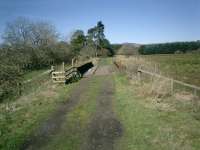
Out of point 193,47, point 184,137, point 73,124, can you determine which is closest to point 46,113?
point 73,124

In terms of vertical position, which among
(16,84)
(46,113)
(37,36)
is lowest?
(46,113)

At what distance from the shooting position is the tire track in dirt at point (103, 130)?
782 cm

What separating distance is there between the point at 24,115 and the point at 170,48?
120 m

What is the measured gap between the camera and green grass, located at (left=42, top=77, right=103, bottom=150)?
7.90m

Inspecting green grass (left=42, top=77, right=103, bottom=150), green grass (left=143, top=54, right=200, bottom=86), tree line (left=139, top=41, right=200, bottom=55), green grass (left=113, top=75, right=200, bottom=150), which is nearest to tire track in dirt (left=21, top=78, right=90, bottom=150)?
green grass (left=42, top=77, right=103, bottom=150)

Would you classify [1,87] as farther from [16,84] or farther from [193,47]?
[193,47]

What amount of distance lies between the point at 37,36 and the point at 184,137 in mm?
58683

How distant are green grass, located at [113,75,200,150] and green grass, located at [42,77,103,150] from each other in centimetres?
126

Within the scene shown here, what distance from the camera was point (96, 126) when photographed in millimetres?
9703

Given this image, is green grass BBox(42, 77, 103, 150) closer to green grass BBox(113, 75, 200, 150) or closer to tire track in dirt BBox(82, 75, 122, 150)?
tire track in dirt BBox(82, 75, 122, 150)

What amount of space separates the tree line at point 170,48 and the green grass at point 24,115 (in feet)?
362

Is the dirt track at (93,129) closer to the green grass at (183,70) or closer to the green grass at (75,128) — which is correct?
the green grass at (75,128)

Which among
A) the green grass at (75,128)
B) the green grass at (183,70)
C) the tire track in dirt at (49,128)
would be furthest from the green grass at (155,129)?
the green grass at (183,70)

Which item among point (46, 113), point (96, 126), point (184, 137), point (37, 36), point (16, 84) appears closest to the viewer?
point (184, 137)
